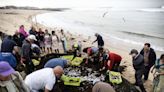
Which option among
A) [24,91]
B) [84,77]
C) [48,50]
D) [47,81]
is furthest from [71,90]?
[48,50]

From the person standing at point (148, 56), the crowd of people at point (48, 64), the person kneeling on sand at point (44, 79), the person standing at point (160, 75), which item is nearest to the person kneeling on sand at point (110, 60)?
the crowd of people at point (48, 64)

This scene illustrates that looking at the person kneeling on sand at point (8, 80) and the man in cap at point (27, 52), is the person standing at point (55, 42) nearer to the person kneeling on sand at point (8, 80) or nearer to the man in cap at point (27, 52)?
the man in cap at point (27, 52)

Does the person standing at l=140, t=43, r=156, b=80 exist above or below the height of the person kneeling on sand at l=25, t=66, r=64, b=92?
below

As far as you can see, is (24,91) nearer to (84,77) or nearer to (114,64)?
(84,77)

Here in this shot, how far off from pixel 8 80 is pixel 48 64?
2277 millimetres

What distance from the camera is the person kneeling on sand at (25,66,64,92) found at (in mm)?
5598

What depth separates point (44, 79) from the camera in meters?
5.64

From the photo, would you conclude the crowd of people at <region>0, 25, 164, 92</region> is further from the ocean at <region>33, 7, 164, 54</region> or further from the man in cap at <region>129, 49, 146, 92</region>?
the ocean at <region>33, 7, 164, 54</region>

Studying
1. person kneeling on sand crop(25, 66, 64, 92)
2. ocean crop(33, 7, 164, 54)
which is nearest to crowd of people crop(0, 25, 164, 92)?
person kneeling on sand crop(25, 66, 64, 92)

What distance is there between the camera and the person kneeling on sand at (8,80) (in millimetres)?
4594

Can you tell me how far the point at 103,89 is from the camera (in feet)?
17.0

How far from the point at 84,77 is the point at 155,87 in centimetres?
185

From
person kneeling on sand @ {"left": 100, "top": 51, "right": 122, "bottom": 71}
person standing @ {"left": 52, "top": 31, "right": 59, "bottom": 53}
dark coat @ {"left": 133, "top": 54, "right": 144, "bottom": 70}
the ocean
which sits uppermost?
dark coat @ {"left": 133, "top": 54, "right": 144, "bottom": 70}

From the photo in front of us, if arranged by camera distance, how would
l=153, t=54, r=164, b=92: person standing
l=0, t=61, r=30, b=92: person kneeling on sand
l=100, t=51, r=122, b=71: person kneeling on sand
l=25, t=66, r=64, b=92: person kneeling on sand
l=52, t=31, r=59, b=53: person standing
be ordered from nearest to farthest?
1. l=0, t=61, r=30, b=92: person kneeling on sand
2. l=25, t=66, r=64, b=92: person kneeling on sand
3. l=153, t=54, r=164, b=92: person standing
4. l=100, t=51, r=122, b=71: person kneeling on sand
5. l=52, t=31, r=59, b=53: person standing
